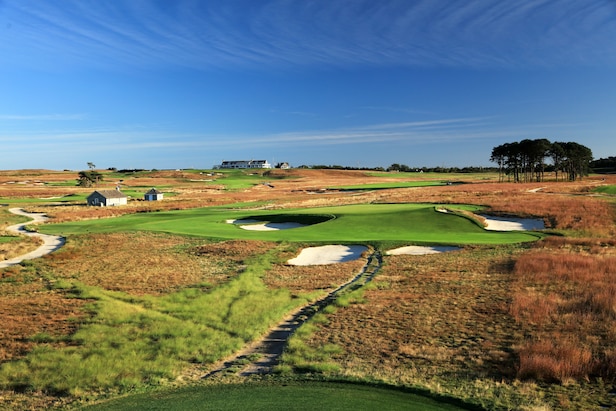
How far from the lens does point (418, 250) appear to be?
32.5 metres

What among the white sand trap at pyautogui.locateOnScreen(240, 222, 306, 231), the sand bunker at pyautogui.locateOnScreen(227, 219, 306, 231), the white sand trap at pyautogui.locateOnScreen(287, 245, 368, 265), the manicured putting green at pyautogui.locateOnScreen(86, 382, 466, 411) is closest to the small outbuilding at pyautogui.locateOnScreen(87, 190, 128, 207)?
the sand bunker at pyautogui.locateOnScreen(227, 219, 306, 231)

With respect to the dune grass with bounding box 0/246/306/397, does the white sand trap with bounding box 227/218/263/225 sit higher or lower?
higher

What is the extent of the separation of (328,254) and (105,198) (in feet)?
215

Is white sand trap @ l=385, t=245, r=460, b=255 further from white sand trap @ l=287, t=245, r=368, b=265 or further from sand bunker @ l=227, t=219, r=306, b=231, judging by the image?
sand bunker @ l=227, t=219, r=306, b=231

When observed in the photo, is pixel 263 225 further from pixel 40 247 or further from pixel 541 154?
pixel 541 154

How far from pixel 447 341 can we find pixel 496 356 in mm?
1759

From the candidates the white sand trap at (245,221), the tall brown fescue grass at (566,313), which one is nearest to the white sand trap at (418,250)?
the tall brown fescue grass at (566,313)

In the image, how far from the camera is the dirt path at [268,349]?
12836mm

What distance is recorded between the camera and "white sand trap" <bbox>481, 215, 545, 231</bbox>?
43188 millimetres

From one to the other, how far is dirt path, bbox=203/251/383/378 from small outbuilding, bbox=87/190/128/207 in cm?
7399

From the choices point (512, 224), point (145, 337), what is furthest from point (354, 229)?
point (145, 337)

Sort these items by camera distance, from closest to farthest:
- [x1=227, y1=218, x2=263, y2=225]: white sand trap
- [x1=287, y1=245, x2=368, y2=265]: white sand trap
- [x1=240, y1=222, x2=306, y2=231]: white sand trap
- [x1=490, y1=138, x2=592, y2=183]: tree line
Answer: [x1=287, y1=245, x2=368, y2=265]: white sand trap
[x1=240, y1=222, x2=306, y2=231]: white sand trap
[x1=227, y1=218, x2=263, y2=225]: white sand trap
[x1=490, y1=138, x2=592, y2=183]: tree line

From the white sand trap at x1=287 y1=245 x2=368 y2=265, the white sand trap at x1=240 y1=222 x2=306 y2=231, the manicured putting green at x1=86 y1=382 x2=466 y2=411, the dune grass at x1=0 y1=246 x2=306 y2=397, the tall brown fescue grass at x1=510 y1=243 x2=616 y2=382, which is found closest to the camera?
the manicured putting green at x1=86 y1=382 x2=466 y2=411

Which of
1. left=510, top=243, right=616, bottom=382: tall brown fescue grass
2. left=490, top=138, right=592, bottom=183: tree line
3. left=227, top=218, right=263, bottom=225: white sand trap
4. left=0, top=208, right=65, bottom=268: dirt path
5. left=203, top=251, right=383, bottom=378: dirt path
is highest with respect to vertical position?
left=490, top=138, right=592, bottom=183: tree line
